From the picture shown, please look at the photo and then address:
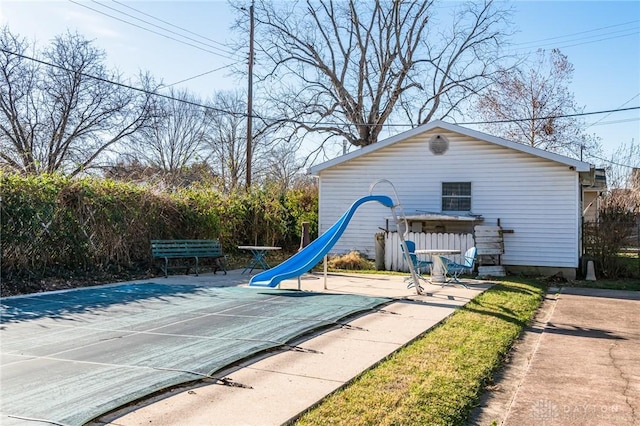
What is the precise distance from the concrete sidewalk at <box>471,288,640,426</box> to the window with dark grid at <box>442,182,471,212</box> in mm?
6784

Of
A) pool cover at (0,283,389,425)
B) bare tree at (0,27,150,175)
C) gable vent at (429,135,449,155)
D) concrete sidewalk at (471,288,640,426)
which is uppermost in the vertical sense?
bare tree at (0,27,150,175)

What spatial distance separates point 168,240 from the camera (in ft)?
40.7

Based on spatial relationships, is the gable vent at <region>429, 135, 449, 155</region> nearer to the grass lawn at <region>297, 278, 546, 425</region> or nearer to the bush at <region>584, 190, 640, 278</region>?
the bush at <region>584, 190, 640, 278</region>

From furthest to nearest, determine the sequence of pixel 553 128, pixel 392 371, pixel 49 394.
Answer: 1. pixel 553 128
2. pixel 392 371
3. pixel 49 394

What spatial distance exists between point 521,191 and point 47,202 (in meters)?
11.2

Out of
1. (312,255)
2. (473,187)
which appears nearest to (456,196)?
(473,187)

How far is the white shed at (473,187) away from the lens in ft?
44.4

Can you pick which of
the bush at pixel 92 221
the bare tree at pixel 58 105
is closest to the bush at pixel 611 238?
the bush at pixel 92 221

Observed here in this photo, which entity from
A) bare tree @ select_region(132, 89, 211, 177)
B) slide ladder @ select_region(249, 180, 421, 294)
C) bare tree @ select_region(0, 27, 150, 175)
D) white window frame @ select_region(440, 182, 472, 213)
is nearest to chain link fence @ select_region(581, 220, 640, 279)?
white window frame @ select_region(440, 182, 472, 213)

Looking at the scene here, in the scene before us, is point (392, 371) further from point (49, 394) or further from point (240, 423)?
point (49, 394)

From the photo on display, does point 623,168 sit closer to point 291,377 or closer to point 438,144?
point 438,144

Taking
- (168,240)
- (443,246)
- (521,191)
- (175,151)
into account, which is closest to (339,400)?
(168,240)

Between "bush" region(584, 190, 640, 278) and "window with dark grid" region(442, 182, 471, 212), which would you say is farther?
"window with dark grid" region(442, 182, 471, 212)

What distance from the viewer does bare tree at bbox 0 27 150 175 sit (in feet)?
64.6
